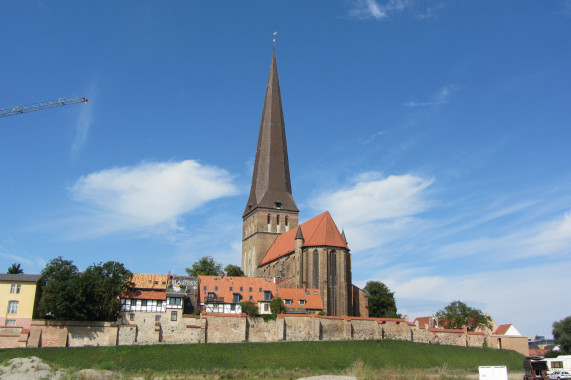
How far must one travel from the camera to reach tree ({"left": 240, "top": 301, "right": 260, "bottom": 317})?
55.7m

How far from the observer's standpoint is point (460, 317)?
7162 centimetres

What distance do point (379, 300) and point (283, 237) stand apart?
17746mm

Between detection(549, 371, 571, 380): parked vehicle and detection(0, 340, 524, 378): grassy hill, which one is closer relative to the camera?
detection(549, 371, 571, 380): parked vehicle

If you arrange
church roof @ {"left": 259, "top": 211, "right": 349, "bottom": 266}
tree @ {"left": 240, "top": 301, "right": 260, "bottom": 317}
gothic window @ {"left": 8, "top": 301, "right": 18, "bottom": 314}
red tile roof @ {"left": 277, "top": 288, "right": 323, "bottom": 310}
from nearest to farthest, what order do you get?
gothic window @ {"left": 8, "top": 301, "right": 18, "bottom": 314}, tree @ {"left": 240, "top": 301, "right": 260, "bottom": 317}, red tile roof @ {"left": 277, "top": 288, "right": 323, "bottom": 310}, church roof @ {"left": 259, "top": 211, "right": 349, "bottom": 266}

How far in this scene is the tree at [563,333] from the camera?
240 ft

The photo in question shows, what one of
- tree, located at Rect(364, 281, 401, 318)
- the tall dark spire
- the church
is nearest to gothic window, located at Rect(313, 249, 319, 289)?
the church

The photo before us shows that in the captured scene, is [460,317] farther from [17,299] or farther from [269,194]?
[17,299]

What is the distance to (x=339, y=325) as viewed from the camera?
2269 inches

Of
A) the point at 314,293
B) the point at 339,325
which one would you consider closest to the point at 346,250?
the point at 314,293

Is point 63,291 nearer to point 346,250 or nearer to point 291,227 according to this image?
point 346,250

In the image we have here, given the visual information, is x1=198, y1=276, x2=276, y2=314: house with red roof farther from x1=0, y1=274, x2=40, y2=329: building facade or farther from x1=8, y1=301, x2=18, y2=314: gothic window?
x1=8, y1=301, x2=18, y2=314: gothic window

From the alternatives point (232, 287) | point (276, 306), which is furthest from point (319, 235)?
point (276, 306)

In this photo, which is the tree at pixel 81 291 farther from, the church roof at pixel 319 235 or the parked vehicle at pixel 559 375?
the parked vehicle at pixel 559 375

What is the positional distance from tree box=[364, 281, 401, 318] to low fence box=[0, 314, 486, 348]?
524 inches
